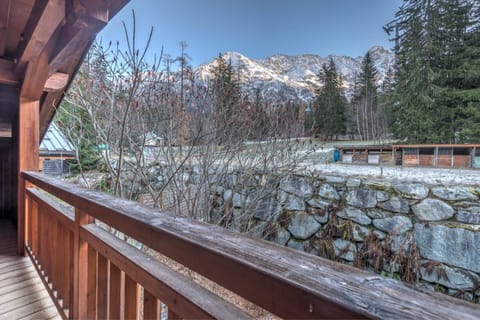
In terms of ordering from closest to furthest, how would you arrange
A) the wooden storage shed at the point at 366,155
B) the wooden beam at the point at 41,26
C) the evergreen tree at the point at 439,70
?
the wooden beam at the point at 41,26 < the wooden storage shed at the point at 366,155 < the evergreen tree at the point at 439,70

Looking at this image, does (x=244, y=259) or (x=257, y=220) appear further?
(x=257, y=220)

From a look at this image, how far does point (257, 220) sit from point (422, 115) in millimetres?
11677

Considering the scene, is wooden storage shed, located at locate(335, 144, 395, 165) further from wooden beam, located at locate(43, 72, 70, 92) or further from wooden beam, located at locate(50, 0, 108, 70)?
wooden beam, located at locate(50, 0, 108, 70)

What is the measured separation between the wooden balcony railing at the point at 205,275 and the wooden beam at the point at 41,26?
105 centimetres

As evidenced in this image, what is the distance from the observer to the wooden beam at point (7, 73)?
2467mm

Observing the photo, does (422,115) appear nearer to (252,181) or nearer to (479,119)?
(479,119)

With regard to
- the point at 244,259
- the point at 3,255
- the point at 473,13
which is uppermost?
the point at 473,13

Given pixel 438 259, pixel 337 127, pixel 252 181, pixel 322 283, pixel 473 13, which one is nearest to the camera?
pixel 322 283

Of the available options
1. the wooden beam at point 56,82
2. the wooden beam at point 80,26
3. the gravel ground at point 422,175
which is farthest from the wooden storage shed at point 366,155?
the wooden beam at point 80,26

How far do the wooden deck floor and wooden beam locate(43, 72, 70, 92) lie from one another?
1.77m

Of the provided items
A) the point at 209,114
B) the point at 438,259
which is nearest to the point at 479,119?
the point at 438,259

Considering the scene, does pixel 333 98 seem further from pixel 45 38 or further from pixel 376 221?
pixel 45 38

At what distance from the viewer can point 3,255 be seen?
2705 mm

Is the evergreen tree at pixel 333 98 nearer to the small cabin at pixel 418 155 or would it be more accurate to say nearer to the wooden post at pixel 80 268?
the small cabin at pixel 418 155
